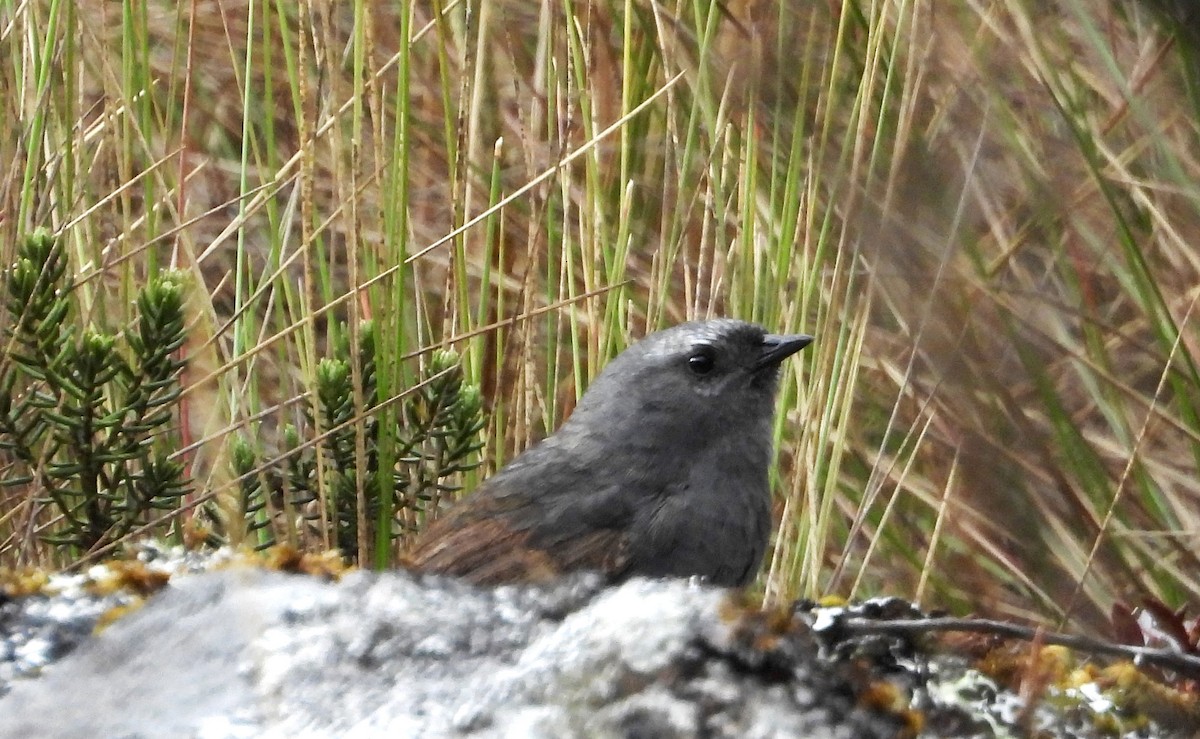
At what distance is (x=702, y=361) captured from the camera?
2578 millimetres

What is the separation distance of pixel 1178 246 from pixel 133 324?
1.68 metres

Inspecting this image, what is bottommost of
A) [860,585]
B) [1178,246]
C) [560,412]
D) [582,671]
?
[860,585]

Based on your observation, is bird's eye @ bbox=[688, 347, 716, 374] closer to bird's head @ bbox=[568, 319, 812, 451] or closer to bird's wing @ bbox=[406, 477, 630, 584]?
bird's head @ bbox=[568, 319, 812, 451]

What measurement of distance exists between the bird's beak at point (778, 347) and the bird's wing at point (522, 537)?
345 millimetres

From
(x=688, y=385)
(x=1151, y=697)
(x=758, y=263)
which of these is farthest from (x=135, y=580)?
(x=758, y=263)

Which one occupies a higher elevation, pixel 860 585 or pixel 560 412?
pixel 560 412

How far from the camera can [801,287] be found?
8.44 feet

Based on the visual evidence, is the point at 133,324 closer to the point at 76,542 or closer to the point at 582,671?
the point at 76,542

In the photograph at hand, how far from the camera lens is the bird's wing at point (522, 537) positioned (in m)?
2.28

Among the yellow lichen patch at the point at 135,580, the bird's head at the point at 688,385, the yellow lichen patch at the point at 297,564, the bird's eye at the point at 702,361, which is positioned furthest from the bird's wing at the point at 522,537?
the yellow lichen patch at the point at 135,580

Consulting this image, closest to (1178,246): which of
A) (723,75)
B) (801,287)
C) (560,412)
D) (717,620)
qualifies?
(801,287)

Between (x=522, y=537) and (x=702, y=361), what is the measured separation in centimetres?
45

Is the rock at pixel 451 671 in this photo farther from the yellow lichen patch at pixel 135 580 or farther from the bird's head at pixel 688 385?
the bird's head at pixel 688 385

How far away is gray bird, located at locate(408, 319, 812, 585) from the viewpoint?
91.2 inches
